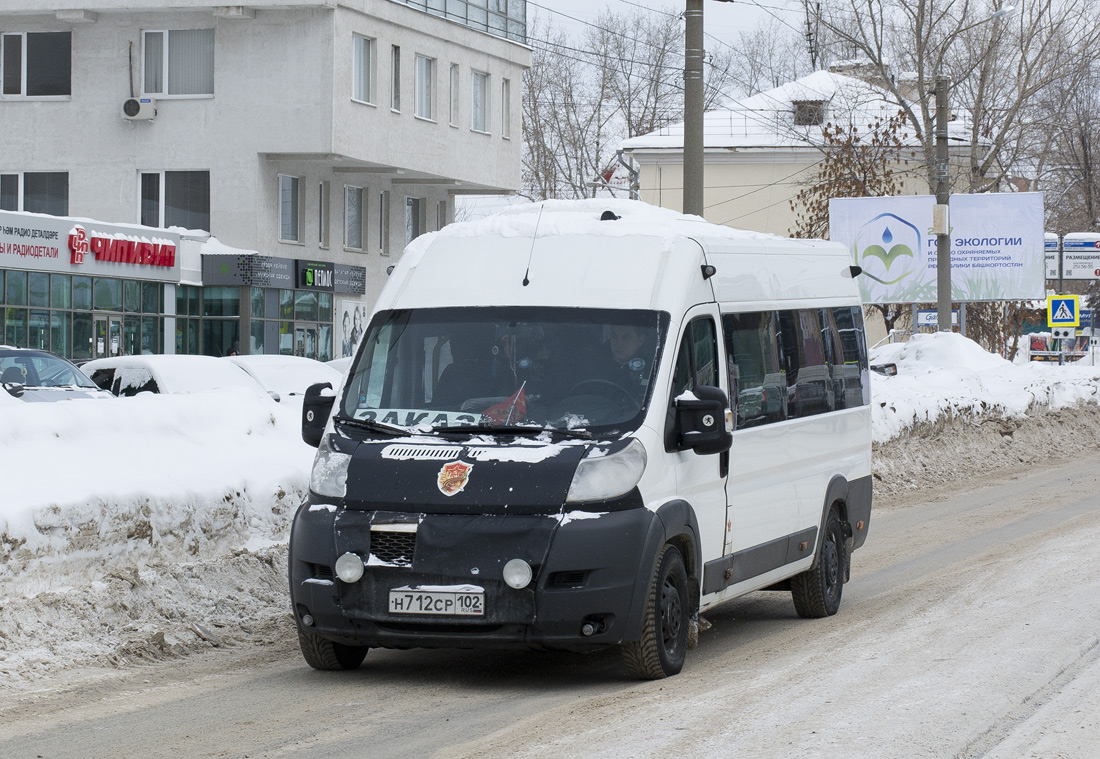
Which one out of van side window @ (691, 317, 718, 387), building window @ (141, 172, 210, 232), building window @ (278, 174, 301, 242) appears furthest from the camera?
building window @ (278, 174, 301, 242)

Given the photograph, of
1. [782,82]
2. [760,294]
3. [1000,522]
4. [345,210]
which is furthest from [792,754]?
[782,82]

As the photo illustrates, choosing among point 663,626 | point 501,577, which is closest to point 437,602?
point 501,577

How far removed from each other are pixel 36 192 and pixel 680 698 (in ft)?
117

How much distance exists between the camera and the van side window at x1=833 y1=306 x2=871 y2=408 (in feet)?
33.8

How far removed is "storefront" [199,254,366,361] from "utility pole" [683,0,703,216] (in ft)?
72.6

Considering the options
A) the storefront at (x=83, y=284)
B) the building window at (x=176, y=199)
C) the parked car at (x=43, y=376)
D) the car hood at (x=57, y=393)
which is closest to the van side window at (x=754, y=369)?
the car hood at (x=57, y=393)

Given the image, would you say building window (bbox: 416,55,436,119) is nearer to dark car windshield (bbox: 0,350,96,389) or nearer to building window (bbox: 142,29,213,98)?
building window (bbox: 142,29,213,98)

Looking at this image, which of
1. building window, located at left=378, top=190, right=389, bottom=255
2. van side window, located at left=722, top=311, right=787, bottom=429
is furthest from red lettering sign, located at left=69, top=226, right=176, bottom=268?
van side window, located at left=722, top=311, right=787, bottom=429

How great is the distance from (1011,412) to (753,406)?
16660mm

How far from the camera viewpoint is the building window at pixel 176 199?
1502 inches

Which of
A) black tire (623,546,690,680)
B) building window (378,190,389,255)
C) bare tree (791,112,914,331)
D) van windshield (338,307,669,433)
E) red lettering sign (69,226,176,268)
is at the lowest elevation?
black tire (623,546,690,680)

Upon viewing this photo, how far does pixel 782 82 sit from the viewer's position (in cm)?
6875

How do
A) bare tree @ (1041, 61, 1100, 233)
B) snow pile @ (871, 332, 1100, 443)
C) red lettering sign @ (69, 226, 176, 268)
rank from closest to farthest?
snow pile @ (871, 332, 1100, 443) → red lettering sign @ (69, 226, 176, 268) → bare tree @ (1041, 61, 1100, 233)

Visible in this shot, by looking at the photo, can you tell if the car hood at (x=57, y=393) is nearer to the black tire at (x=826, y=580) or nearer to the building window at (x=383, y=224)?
the black tire at (x=826, y=580)
